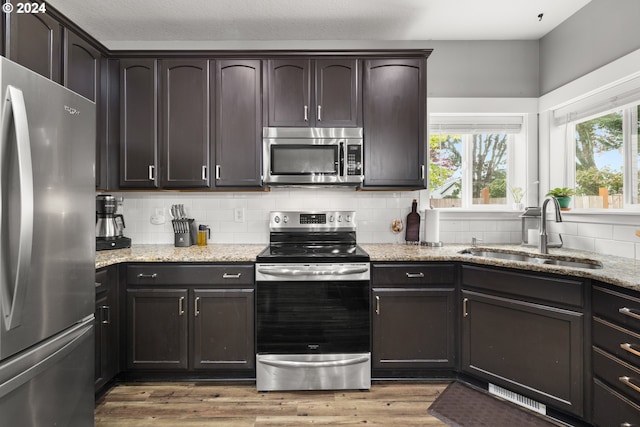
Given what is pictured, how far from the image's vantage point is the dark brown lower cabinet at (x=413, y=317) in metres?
2.30

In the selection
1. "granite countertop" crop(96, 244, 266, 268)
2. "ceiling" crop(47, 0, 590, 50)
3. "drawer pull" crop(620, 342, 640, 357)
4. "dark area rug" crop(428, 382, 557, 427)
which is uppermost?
"ceiling" crop(47, 0, 590, 50)

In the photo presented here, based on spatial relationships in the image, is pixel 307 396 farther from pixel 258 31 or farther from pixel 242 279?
pixel 258 31

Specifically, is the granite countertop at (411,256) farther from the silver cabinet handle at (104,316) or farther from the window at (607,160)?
the window at (607,160)

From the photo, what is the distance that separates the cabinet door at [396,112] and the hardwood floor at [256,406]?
1529 mm

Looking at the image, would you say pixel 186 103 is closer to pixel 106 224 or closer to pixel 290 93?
pixel 290 93

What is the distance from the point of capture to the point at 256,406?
208cm

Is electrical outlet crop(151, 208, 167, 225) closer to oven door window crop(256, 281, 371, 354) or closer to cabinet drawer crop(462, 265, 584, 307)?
oven door window crop(256, 281, 371, 354)

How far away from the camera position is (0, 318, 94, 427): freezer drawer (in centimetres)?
118

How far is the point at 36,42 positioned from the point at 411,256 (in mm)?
2609

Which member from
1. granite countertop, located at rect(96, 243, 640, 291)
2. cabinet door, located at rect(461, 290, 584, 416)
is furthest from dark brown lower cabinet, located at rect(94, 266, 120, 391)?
cabinet door, located at rect(461, 290, 584, 416)

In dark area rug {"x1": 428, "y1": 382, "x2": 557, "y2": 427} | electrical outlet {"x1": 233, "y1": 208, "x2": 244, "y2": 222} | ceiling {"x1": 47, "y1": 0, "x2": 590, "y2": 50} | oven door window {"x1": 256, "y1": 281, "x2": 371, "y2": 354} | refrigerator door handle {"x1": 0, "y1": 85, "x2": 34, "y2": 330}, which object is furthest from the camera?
electrical outlet {"x1": 233, "y1": 208, "x2": 244, "y2": 222}

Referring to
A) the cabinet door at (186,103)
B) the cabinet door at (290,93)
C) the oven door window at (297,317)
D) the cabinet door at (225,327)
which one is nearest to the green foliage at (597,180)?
the oven door window at (297,317)

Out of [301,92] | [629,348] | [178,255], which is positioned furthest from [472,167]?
[178,255]

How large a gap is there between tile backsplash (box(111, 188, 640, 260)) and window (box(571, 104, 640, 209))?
56 centimetres
